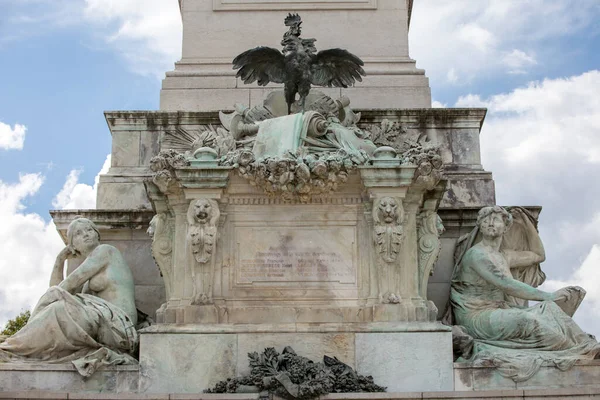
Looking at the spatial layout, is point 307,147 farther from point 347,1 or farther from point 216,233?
point 347,1

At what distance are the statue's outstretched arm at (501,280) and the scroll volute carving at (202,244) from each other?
3588 millimetres

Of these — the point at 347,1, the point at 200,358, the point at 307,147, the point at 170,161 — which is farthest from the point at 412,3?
the point at 200,358

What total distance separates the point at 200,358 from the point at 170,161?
259 centimetres

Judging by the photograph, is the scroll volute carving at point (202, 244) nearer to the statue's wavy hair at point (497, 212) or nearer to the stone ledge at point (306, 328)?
the stone ledge at point (306, 328)

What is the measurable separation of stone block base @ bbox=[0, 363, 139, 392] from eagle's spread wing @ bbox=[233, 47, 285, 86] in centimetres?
481

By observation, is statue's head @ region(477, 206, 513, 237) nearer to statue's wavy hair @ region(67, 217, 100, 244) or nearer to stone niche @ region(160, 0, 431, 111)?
stone niche @ region(160, 0, 431, 111)

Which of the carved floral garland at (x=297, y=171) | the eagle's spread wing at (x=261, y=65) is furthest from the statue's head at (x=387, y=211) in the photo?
the eagle's spread wing at (x=261, y=65)

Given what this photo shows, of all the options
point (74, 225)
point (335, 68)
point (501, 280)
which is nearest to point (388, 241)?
point (501, 280)

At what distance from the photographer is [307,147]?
13.3 meters

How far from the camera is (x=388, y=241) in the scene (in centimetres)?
1262

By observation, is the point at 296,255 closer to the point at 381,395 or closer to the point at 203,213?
the point at 203,213

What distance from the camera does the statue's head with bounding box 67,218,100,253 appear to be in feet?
44.7

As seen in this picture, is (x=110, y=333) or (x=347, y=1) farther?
(x=347, y=1)

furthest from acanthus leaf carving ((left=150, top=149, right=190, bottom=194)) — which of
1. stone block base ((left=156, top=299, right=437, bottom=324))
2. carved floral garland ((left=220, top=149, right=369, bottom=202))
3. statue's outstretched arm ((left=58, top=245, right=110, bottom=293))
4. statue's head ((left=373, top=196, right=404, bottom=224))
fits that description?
statue's head ((left=373, top=196, right=404, bottom=224))
